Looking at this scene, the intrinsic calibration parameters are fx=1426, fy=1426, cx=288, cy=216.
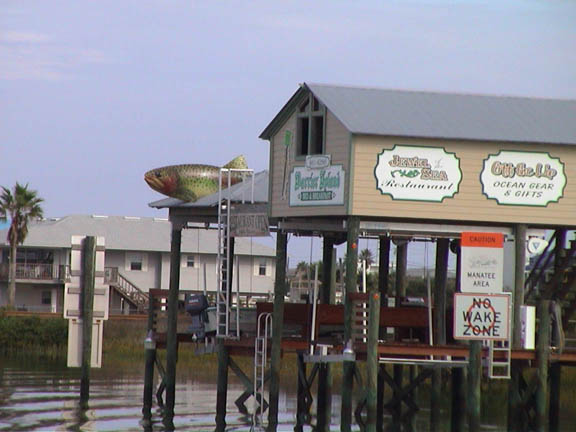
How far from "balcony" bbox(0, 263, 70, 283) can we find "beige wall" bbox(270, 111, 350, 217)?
165 feet

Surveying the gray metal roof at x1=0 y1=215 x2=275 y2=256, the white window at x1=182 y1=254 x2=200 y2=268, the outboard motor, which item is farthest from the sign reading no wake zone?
the white window at x1=182 y1=254 x2=200 y2=268

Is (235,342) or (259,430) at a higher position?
(235,342)

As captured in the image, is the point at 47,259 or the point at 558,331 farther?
the point at 47,259

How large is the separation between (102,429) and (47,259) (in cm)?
5106

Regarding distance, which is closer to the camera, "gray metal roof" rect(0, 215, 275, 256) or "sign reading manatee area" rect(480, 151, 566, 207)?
"sign reading manatee area" rect(480, 151, 566, 207)

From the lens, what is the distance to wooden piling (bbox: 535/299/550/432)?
29.9 metres

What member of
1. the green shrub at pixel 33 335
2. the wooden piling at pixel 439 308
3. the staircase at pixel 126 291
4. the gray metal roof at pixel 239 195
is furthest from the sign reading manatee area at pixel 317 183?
the staircase at pixel 126 291

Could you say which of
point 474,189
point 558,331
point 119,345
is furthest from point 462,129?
point 119,345

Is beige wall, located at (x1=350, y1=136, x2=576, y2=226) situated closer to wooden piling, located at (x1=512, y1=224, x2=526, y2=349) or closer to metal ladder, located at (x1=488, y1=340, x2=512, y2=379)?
wooden piling, located at (x1=512, y1=224, x2=526, y2=349)

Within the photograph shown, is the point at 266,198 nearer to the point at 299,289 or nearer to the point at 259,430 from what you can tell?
the point at 299,289

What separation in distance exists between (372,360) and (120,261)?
57.2 meters

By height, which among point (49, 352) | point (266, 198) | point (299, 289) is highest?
point (266, 198)

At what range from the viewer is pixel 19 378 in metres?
47.7

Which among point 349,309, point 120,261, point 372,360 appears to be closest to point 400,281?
point 349,309
